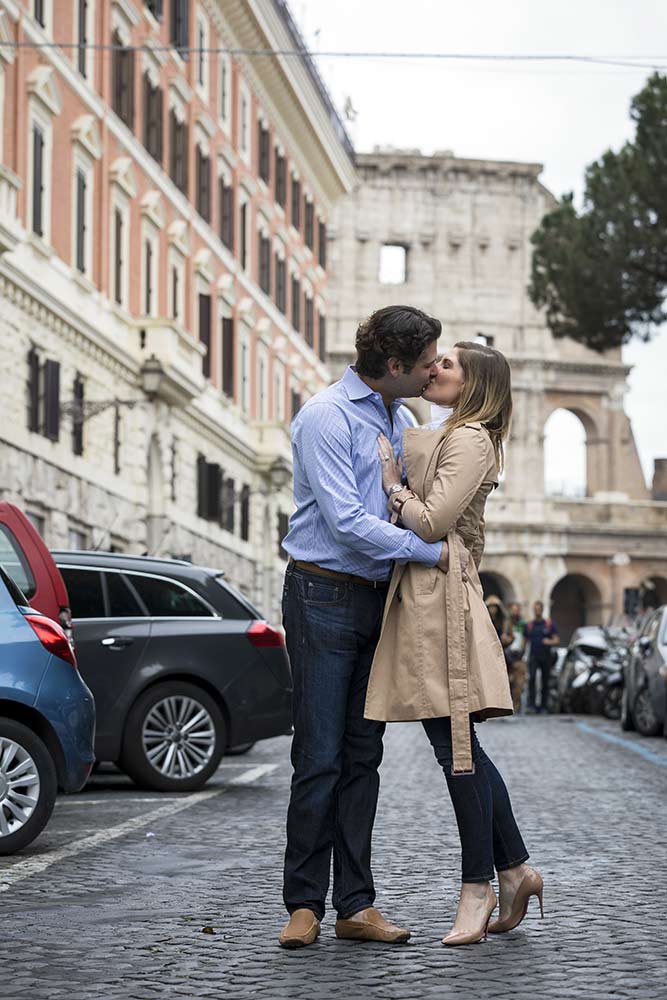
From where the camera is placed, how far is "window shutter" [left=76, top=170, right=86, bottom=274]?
30.5m

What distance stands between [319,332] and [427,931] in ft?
163

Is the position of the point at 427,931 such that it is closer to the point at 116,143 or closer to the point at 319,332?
the point at 116,143

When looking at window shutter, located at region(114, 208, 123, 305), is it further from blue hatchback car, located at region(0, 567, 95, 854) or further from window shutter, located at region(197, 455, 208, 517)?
blue hatchback car, located at region(0, 567, 95, 854)

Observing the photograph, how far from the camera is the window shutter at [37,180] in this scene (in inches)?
1103

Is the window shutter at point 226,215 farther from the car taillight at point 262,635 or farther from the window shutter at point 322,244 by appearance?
the car taillight at point 262,635

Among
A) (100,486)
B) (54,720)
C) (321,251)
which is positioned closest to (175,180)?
(100,486)

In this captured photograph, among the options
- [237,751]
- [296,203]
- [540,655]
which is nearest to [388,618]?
[237,751]

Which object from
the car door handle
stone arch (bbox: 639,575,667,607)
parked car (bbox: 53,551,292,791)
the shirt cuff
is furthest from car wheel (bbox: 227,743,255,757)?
stone arch (bbox: 639,575,667,607)

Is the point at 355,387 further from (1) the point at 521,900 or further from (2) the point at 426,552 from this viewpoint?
(1) the point at 521,900

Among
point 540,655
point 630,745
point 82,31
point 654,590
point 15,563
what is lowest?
point 630,745

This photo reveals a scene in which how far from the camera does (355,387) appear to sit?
637 cm

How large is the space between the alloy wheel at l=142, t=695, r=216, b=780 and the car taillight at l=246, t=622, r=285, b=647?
62 cm

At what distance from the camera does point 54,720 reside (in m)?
9.41

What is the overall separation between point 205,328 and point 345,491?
3442 centimetres
